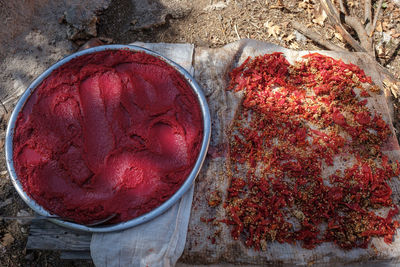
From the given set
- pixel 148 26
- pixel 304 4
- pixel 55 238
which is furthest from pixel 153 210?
pixel 304 4

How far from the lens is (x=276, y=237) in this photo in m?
1.92

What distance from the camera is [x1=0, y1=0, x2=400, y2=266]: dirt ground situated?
313 centimetres

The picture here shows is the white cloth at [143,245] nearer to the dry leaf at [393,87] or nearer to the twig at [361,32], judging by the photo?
the dry leaf at [393,87]

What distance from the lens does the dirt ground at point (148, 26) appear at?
313cm

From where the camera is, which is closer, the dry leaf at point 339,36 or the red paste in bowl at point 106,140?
the red paste in bowl at point 106,140

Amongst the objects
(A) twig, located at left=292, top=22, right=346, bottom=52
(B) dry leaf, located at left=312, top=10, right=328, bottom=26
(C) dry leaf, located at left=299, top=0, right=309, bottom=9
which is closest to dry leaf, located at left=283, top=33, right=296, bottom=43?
(A) twig, located at left=292, top=22, right=346, bottom=52

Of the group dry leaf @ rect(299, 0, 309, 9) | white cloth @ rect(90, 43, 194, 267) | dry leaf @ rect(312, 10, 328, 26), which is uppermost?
dry leaf @ rect(299, 0, 309, 9)

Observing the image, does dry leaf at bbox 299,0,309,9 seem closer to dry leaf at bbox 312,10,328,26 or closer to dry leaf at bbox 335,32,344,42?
dry leaf at bbox 312,10,328,26

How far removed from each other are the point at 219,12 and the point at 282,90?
Result: 1566 millimetres

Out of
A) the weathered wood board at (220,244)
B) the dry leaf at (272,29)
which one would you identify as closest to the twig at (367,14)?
the dry leaf at (272,29)

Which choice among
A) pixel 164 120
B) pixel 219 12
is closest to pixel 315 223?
pixel 164 120

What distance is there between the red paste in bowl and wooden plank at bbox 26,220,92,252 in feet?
0.54

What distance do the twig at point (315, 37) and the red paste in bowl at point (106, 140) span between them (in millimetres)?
1640

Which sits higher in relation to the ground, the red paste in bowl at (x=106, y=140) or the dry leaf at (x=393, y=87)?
the red paste in bowl at (x=106, y=140)
